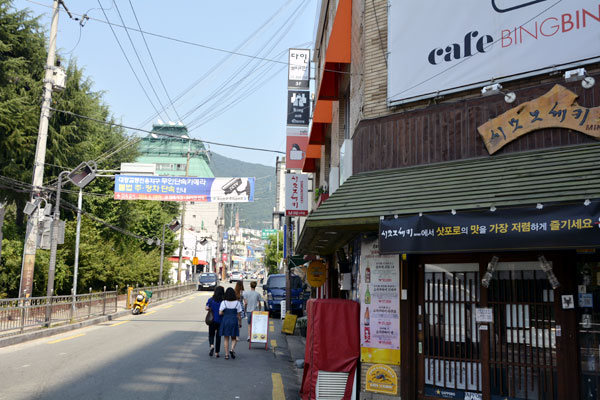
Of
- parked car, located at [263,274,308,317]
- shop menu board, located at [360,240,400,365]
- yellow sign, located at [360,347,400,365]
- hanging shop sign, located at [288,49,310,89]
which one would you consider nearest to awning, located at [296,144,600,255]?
shop menu board, located at [360,240,400,365]

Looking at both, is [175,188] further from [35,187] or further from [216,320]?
[216,320]

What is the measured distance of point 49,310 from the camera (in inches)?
717

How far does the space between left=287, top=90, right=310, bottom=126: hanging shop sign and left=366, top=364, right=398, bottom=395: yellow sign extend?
18.3 m

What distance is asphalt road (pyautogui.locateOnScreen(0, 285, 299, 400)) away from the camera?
9156 millimetres

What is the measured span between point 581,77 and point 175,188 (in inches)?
776

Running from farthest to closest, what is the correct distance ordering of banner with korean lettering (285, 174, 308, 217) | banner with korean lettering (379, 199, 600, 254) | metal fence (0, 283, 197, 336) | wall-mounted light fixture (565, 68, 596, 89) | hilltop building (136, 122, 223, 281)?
1. hilltop building (136, 122, 223, 281)
2. banner with korean lettering (285, 174, 308, 217)
3. metal fence (0, 283, 197, 336)
4. wall-mounted light fixture (565, 68, 596, 89)
5. banner with korean lettering (379, 199, 600, 254)

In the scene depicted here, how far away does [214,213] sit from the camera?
11275cm

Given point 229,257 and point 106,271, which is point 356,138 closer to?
point 106,271

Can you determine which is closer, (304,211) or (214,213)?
(304,211)

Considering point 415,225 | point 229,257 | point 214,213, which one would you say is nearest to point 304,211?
point 415,225

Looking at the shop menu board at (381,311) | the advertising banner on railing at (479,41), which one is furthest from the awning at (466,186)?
the advertising banner on railing at (479,41)

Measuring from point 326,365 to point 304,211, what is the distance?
48.1 feet

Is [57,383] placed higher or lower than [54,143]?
lower

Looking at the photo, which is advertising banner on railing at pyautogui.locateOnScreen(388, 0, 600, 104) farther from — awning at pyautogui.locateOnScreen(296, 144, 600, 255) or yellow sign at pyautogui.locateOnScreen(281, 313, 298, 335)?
yellow sign at pyautogui.locateOnScreen(281, 313, 298, 335)
